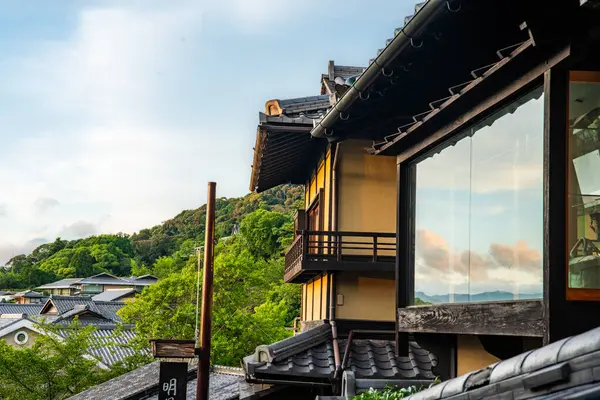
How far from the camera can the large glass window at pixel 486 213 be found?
6000mm

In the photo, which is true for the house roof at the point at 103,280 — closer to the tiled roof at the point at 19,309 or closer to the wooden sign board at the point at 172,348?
the tiled roof at the point at 19,309

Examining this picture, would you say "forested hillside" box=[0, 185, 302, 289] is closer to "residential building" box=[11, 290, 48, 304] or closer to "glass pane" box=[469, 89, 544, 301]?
"residential building" box=[11, 290, 48, 304]

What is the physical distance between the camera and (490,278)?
6.68m

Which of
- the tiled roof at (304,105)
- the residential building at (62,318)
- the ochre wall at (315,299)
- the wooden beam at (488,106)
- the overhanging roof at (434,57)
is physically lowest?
the residential building at (62,318)

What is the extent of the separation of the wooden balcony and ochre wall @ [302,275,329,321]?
0.98m

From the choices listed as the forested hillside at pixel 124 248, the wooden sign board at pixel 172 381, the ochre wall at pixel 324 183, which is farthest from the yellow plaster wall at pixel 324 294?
the forested hillside at pixel 124 248

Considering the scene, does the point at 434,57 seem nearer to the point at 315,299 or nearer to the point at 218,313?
the point at 315,299

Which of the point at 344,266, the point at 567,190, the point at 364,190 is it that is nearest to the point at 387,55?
the point at 567,190

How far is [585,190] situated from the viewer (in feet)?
17.8

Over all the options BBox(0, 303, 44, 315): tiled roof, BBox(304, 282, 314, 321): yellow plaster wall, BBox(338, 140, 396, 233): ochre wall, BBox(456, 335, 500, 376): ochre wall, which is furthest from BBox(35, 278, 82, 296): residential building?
BBox(456, 335, 500, 376): ochre wall

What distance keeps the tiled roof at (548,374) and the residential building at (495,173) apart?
67.0 inches

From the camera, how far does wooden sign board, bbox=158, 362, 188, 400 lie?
51.0 ft

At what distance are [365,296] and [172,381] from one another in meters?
4.18

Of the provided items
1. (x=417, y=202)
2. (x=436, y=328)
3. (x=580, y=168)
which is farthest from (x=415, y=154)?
(x=580, y=168)
